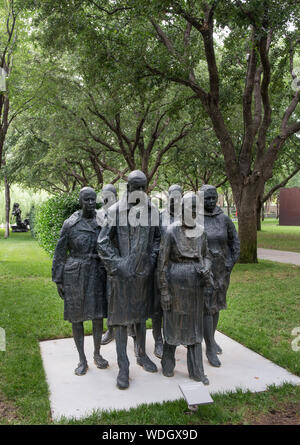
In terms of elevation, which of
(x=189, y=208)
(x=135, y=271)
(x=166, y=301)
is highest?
(x=189, y=208)

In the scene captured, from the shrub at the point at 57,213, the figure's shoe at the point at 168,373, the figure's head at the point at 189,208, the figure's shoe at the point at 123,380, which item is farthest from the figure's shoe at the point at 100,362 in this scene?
the shrub at the point at 57,213

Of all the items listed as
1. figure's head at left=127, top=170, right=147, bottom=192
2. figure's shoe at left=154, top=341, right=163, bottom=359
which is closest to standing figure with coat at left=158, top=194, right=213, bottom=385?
figure's head at left=127, top=170, right=147, bottom=192

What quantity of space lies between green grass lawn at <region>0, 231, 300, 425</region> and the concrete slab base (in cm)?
13

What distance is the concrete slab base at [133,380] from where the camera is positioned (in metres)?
3.82

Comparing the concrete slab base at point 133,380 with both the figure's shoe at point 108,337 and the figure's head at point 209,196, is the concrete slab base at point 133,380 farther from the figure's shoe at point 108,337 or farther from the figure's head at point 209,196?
the figure's head at point 209,196

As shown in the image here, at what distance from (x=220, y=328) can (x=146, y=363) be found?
2022 millimetres

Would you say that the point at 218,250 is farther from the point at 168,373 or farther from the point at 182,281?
the point at 168,373

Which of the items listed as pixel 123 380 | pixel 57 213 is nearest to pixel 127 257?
pixel 123 380

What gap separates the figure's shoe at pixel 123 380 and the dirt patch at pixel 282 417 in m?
1.37

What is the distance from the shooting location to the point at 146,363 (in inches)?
183

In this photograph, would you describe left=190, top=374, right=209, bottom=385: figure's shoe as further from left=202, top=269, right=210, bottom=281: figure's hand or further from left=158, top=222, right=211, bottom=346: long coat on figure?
left=202, top=269, right=210, bottom=281: figure's hand

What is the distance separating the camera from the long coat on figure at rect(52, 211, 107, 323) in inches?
172

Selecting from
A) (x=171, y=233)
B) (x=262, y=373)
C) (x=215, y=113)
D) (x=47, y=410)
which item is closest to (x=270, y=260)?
(x=215, y=113)
